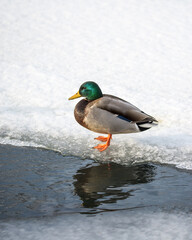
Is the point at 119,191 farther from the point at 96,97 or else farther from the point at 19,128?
the point at 19,128

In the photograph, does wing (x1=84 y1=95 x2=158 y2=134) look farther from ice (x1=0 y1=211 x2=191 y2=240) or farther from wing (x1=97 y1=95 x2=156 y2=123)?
ice (x1=0 y1=211 x2=191 y2=240)

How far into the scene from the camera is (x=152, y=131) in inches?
193

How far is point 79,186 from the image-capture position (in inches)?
139

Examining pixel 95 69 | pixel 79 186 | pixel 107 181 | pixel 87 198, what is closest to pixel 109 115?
pixel 107 181

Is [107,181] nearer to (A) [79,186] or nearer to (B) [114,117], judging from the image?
(A) [79,186]

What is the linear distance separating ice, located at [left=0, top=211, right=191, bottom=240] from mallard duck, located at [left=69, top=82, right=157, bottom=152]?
52.7 inches

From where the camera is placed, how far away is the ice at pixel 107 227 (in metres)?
2.77

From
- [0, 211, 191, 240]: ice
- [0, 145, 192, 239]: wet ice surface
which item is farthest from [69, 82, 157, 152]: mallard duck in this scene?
[0, 211, 191, 240]: ice

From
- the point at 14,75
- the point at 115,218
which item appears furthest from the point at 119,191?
the point at 14,75

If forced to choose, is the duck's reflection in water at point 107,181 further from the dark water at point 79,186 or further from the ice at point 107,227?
the ice at point 107,227

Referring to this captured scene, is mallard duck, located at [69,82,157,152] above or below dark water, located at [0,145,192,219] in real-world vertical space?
above

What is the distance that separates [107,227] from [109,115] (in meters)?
1.55

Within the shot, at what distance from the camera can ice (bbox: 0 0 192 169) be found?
4.60m

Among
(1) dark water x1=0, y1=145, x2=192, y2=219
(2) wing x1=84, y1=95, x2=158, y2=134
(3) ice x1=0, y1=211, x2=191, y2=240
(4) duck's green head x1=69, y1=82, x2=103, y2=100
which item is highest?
(4) duck's green head x1=69, y1=82, x2=103, y2=100
